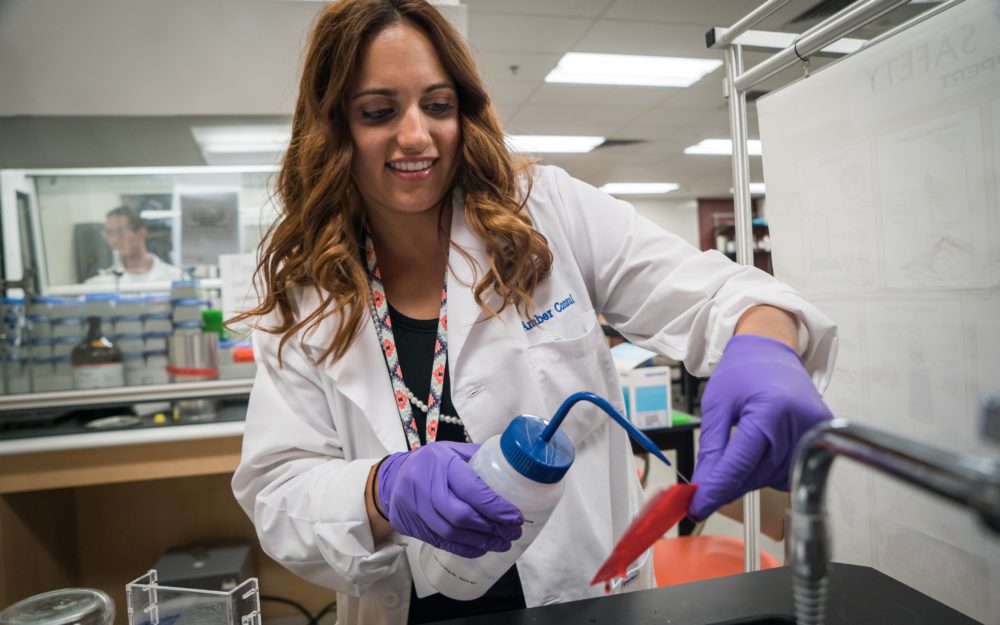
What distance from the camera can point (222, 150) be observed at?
2.56m

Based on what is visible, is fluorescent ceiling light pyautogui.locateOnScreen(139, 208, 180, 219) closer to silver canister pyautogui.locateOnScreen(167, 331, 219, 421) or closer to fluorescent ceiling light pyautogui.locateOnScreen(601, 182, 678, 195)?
silver canister pyautogui.locateOnScreen(167, 331, 219, 421)

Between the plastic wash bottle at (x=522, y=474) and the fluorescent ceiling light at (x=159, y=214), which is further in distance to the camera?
the fluorescent ceiling light at (x=159, y=214)

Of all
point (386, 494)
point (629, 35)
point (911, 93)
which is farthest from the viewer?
point (629, 35)

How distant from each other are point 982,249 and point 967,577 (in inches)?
18.8

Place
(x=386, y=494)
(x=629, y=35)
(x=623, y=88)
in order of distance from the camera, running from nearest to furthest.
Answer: (x=386, y=494), (x=629, y=35), (x=623, y=88)

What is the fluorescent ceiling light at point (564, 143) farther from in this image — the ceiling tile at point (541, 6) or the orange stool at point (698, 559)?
the orange stool at point (698, 559)

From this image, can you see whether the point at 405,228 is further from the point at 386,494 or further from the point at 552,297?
the point at 386,494

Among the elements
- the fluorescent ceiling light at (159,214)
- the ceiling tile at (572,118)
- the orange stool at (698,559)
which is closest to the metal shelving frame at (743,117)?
the orange stool at (698,559)

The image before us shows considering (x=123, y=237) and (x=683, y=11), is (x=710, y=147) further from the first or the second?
(x=123, y=237)

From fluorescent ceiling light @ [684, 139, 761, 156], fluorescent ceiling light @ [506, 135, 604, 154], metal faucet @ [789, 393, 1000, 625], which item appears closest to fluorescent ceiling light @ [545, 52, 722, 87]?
fluorescent ceiling light @ [506, 135, 604, 154]

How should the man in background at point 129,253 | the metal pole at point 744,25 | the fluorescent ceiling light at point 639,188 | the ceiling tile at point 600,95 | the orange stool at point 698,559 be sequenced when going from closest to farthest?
1. the metal pole at point 744,25
2. the orange stool at point 698,559
3. the man in background at point 129,253
4. the ceiling tile at point 600,95
5. the fluorescent ceiling light at point 639,188

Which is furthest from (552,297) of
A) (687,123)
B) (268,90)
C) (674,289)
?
(687,123)

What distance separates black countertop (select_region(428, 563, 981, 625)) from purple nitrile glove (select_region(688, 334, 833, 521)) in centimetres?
16

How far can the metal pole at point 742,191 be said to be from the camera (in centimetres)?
132
